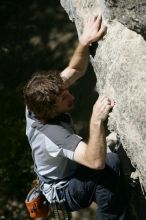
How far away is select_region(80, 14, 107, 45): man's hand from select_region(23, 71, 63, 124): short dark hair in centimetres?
39

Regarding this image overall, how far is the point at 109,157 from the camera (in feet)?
14.7

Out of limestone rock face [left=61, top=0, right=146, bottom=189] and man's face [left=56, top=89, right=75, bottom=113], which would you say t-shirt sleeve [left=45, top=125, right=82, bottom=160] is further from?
limestone rock face [left=61, top=0, right=146, bottom=189]

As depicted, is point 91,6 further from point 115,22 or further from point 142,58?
point 142,58

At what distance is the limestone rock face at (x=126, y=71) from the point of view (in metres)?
3.47

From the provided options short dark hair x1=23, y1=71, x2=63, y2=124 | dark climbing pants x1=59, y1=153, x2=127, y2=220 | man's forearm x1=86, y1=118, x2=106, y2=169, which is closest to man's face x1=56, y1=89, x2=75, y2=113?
short dark hair x1=23, y1=71, x2=63, y2=124

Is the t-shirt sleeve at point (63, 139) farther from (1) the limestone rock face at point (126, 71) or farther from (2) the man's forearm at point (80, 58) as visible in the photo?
(2) the man's forearm at point (80, 58)

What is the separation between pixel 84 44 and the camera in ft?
13.6

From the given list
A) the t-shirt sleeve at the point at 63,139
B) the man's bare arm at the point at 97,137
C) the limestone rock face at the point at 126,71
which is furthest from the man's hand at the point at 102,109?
the t-shirt sleeve at the point at 63,139

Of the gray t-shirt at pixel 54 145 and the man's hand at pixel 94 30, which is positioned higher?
the man's hand at pixel 94 30

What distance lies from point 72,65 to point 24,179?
263 cm

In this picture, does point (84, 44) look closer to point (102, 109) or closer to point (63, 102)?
point (63, 102)

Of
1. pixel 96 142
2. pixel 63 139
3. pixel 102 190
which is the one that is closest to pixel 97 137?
pixel 96 142

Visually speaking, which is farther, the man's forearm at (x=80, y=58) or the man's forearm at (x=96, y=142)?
the man's forearm at (x=80, y=58)

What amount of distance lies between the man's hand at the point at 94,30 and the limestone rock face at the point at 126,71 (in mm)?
48
